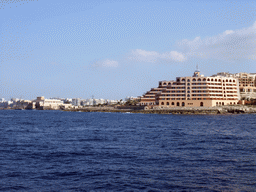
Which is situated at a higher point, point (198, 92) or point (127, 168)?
point (198, 92)

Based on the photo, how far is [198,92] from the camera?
164625mm

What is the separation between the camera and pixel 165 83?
612 feet

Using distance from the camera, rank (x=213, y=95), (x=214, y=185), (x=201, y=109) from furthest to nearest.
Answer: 1. (x=213, y=95)
2. (x=201, y=109)
3. (x=214, y=185)

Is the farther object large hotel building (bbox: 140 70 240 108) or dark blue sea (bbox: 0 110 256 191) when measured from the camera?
large hotel building (bbox: 140 70 240 108)

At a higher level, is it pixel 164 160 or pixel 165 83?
pixel 165 83

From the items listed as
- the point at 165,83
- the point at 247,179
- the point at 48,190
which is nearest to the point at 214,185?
the point at 247,179

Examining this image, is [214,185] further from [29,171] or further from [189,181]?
[29,171]

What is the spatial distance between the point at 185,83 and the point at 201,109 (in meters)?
24.9

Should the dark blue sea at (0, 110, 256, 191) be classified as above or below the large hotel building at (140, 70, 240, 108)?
below

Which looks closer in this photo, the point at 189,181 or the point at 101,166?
the point at 189,181

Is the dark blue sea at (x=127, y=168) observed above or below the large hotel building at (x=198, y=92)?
below

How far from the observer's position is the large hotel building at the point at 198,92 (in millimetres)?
163000

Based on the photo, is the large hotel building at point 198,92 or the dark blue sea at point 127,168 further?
the large hotel building at point 198,92

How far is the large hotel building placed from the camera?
163000 mm
